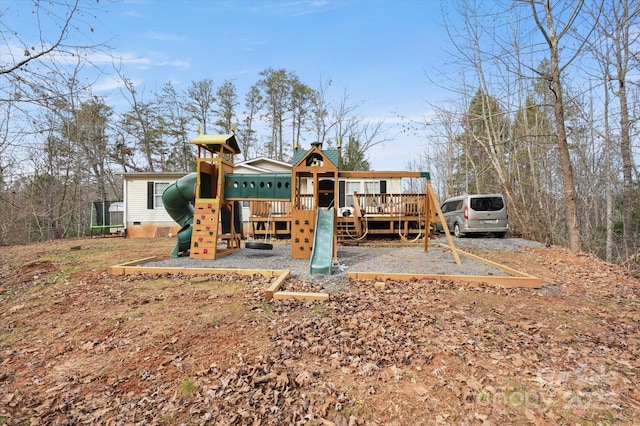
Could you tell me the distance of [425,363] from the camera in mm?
2592

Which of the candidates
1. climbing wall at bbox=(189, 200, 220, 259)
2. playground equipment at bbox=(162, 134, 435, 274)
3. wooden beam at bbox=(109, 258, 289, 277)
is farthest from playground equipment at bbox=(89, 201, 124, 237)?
wooden beam at bbox=(109, 258, 289, 277)

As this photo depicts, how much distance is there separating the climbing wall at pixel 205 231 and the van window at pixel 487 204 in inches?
378

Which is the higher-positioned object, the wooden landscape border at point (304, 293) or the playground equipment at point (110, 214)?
the playground equipment at point (110, 214)

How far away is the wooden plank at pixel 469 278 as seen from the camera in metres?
5.03

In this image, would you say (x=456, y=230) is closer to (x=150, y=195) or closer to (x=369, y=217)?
(x=369, y=217)

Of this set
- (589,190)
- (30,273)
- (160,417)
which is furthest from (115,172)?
(589,190)

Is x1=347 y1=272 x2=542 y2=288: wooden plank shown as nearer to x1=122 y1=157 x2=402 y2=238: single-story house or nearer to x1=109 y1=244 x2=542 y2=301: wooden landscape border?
x1=109 y1=244 x2=542 y2=301: wooden landscape border

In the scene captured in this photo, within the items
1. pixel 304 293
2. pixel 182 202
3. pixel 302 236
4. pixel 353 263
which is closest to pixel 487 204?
pixel 353 263

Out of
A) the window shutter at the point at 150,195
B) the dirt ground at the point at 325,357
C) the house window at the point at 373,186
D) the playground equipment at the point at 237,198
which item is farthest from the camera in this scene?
the house window at the point at 373,186

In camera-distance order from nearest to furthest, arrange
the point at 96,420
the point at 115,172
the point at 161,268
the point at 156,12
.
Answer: the point at 96,420 → the point at 156,12 → the point at 161,268 → the point at 115,172

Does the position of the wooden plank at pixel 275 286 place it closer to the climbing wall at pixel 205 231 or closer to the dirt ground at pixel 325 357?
the dirt ground at pixel 325 357

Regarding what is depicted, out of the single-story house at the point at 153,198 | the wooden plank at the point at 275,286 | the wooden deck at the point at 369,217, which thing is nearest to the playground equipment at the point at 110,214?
the single-story house at the point at 153,198

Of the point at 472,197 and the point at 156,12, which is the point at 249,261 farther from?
the point at 472,197

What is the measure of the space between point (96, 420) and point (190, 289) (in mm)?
3072
